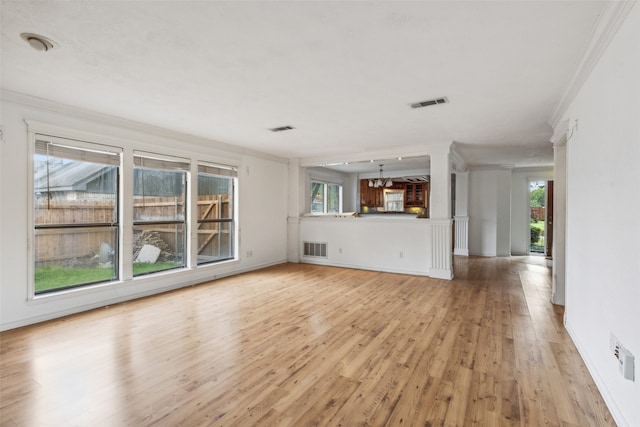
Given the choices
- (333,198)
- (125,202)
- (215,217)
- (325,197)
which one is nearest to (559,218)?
(215,217)

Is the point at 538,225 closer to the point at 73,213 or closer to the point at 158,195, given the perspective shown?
the point at 158,195

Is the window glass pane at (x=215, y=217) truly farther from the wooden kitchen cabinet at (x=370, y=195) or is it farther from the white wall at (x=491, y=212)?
the white wall at (x=491, y=212)

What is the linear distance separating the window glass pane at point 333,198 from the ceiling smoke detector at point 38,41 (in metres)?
8.03

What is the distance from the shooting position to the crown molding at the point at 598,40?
69.1 inches

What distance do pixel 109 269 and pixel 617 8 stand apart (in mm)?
5473

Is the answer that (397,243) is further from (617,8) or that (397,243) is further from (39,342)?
(39,342)

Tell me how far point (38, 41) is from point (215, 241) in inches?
153

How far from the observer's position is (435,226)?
5.58 meters

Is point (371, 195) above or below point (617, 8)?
below

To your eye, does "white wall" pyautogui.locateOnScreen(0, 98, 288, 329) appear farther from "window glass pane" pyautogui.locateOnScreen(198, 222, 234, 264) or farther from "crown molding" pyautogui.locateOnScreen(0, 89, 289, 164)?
"window glass pane" pyautogui.locateOnScreen(198, 222, 234, 264)

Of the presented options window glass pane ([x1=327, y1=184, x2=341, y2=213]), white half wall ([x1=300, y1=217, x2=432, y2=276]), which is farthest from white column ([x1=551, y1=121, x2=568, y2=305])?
window glass pane ([x1=327, y1=184, x2=341, y2=213])

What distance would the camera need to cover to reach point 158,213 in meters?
4.72

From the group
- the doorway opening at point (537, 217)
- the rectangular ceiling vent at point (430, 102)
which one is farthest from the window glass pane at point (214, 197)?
the doorway opening at point (537, 217)

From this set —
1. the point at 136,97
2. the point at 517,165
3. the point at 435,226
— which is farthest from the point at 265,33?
the point at 517,165
